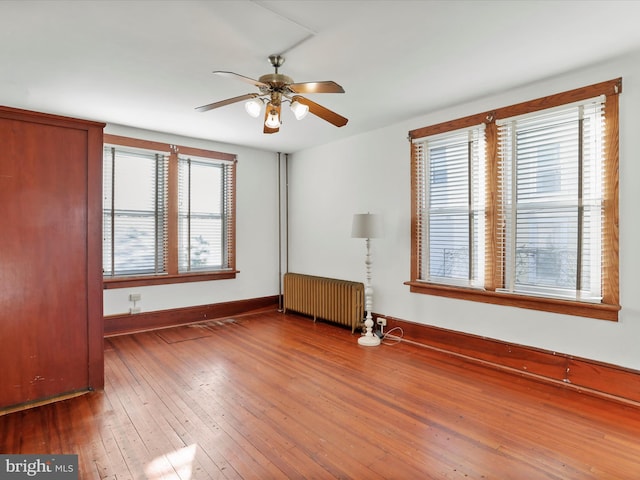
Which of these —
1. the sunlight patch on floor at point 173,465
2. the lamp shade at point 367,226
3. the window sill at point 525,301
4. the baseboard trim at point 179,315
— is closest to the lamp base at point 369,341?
the window sill at point 525,301

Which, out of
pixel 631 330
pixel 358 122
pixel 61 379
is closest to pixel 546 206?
pixel 631 330

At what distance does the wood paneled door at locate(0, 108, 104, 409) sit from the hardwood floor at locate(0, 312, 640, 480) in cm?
27

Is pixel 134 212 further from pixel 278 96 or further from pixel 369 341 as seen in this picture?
pixel 369 341

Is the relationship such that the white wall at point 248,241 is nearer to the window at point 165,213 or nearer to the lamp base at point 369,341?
the window at point 165,213

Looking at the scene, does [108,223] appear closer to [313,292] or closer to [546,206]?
[313,292]

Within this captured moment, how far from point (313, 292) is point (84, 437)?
11.8 feet

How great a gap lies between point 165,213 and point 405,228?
11.4 feet

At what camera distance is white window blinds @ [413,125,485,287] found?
397 cm

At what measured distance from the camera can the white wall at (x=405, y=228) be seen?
293cm

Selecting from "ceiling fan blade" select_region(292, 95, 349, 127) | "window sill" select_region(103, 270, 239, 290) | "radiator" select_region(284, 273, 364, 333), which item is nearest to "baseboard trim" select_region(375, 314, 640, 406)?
"radiator" select_region(284, 273, 364, 333)

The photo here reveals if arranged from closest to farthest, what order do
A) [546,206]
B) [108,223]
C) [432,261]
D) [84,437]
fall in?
[84,437]
[546,206]
[432,261]
[108,223]

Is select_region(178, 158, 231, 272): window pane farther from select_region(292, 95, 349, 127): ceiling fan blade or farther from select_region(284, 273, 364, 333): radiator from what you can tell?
select_region(292, 95, 349, 127): ceiling fan blade

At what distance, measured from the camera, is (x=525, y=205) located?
3.55 m

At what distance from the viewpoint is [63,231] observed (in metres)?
3.00
